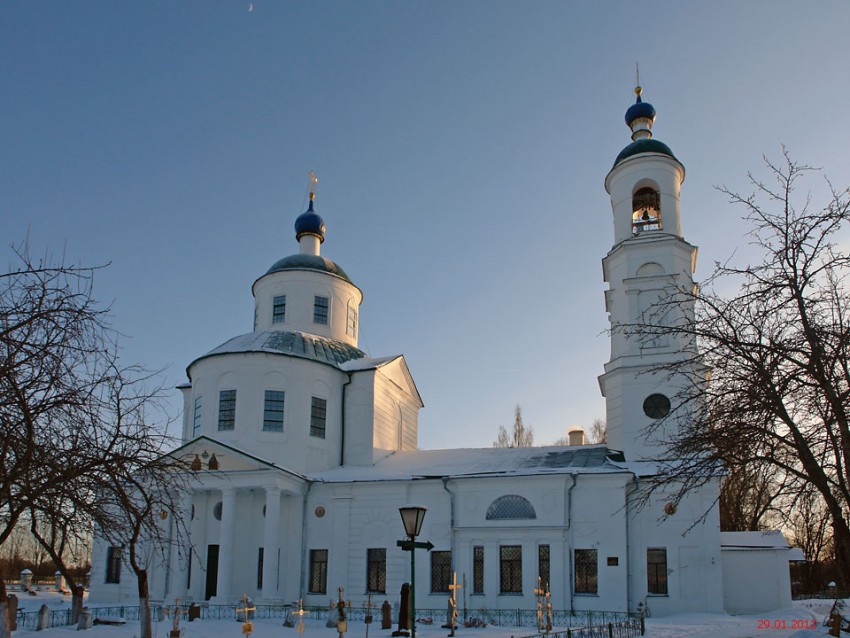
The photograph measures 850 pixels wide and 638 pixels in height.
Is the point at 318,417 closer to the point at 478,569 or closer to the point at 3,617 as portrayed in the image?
the point at 478,569

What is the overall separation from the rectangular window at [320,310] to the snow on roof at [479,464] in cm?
718

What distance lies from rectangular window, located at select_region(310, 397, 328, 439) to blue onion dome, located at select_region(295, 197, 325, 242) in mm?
9743

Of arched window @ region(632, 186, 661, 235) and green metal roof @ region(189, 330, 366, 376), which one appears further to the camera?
green metal roof @ region(189, 330, 366, 376)

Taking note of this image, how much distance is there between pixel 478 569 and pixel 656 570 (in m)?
5.77

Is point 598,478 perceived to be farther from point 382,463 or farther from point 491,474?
point 382,463

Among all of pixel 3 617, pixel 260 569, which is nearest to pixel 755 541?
pixel 260 569

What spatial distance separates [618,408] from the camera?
28.3 metres

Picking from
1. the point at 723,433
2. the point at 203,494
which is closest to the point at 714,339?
the point at 723,433

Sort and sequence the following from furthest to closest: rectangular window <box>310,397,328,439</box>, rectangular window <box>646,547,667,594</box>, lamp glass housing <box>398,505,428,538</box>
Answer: rectangular window <box>310,397,328,439</box> < rectangular window <box>646,547,667,594</box> < lamp glass housing <box>398,505,428,538</box>

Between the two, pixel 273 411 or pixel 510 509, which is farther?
pixel 273 411

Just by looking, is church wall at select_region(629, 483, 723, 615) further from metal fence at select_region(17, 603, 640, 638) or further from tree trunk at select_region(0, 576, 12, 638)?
tree trunk at select_region(0, 576, 12, 638)

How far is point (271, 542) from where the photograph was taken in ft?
88.5

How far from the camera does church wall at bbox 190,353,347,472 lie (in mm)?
29766

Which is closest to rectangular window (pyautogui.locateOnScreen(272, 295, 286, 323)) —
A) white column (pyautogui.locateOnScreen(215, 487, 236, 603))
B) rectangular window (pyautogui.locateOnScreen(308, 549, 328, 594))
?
white column (pyautogui.locateOnScreen(215, 487, 236, 603))
